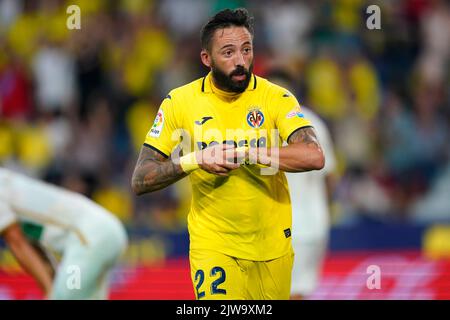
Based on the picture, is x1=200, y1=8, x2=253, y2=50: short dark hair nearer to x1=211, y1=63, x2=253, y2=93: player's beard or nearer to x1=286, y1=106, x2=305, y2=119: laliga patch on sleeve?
x1=211, y1=63, x2=253, y2=93: player's beard

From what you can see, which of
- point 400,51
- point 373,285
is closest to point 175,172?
point 373,285

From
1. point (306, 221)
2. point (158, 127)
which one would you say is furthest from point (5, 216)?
point (306, 221)

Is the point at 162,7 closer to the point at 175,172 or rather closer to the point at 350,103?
the point at 350,103

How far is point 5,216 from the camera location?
8086 mm

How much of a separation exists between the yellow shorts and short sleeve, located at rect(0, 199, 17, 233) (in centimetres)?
221

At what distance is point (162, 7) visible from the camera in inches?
604

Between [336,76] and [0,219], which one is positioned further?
[336,76]

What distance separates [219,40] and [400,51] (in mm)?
8343

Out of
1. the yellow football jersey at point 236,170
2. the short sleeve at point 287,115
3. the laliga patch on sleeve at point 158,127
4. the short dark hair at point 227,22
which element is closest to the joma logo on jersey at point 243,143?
the yellow football jersey at point 236,170

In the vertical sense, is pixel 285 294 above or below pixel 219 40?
below

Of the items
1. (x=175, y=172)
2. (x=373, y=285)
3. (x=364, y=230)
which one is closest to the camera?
(x=175, y=172)

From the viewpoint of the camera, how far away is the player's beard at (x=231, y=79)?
20.4 feet

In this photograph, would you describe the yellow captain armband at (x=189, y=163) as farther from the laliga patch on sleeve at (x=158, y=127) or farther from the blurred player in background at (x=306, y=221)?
the blurred player in background at (x=306, y=221)

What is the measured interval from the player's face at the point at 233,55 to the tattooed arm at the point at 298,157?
0.50 metres
